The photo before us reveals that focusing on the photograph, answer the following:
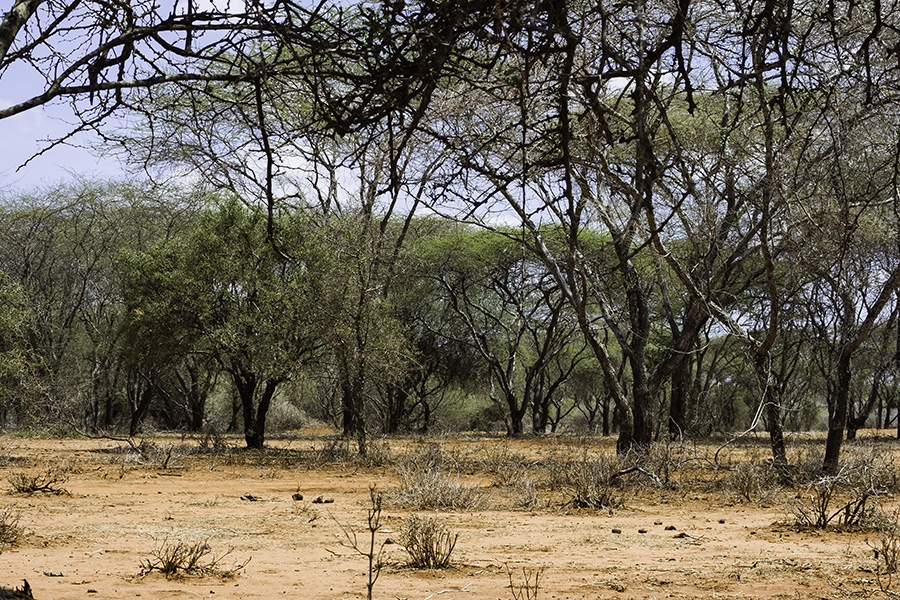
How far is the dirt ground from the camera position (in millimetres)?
5090

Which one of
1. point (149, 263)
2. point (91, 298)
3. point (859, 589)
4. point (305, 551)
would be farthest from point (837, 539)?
point (91, 298)

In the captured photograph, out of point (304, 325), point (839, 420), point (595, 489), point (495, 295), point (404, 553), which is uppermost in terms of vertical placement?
point (495, 295)

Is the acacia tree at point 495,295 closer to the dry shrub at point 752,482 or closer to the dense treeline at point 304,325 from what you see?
the dense treeline at point 304,325

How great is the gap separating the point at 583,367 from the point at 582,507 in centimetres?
2613

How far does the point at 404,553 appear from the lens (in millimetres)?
6352

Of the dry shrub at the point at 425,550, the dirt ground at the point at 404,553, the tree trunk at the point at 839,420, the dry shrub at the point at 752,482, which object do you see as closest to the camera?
the dirt ground at the point at 404,553

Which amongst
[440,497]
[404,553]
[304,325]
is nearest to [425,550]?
[404,553]

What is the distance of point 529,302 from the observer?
1151 inches

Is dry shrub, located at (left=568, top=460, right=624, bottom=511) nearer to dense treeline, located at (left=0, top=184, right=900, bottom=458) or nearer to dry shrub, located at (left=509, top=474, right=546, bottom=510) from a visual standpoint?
dry shrub, located at (left=509, top=474, right=546, bottom=510)

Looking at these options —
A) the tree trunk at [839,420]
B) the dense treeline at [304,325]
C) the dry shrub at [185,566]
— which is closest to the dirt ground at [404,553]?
the dry shrub at [185,566]

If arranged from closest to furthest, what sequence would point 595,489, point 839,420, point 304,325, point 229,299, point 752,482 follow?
point 595,489, point 752,482, point 839,420, point 304,325, point 229,299

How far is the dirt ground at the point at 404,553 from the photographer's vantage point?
16.7 feet

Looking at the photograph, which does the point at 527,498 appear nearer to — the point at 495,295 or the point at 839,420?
the point at 839,420

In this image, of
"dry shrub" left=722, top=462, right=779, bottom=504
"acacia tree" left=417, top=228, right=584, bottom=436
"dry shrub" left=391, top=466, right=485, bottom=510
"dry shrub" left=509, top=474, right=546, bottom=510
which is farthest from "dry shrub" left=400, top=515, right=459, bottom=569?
"acacia tree" left=417, top=228, right=584, bottom=436
